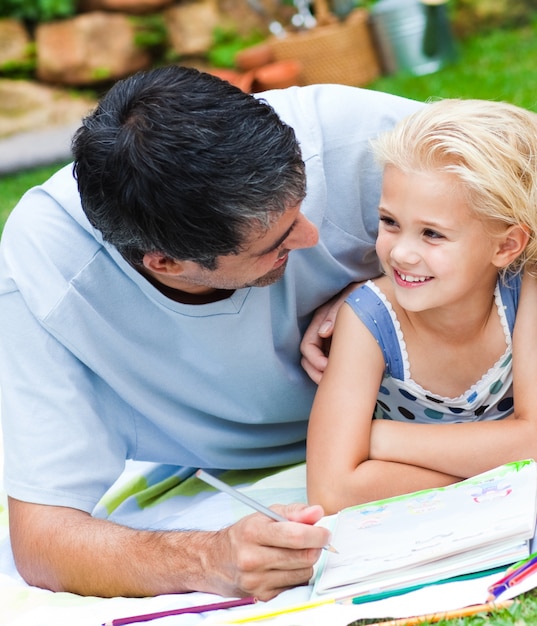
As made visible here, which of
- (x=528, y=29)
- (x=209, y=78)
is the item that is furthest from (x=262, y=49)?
(x=209, y=78)

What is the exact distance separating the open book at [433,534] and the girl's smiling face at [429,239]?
45 centimetres

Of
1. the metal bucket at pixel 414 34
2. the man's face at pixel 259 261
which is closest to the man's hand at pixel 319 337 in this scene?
the man's face at pixel 259 261

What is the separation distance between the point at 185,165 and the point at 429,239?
1.98 feet

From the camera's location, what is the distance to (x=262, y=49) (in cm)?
773

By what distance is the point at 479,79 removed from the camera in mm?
7000

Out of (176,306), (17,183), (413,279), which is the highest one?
(413,279)

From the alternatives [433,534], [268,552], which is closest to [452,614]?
[433,534]

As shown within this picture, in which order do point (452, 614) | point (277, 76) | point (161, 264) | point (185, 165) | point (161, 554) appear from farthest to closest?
point (277, 76) < point (161, 264) < point (161, 554) < point (185, 165) < point (452, 614)

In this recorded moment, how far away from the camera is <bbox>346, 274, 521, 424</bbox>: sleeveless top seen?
2553 millimetres

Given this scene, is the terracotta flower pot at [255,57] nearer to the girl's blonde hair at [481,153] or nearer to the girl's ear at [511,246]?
the girl's blonde hair at [481,153]

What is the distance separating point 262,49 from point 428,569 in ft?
20.3

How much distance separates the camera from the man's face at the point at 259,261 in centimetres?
229

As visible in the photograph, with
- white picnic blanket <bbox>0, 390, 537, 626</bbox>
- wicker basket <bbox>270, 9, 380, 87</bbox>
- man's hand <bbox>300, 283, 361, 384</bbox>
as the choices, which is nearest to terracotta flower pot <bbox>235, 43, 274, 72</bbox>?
wicker basket <bbox>270, 9, 380, 87</bbox>

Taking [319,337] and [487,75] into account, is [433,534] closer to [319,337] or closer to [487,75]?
[319,337]
